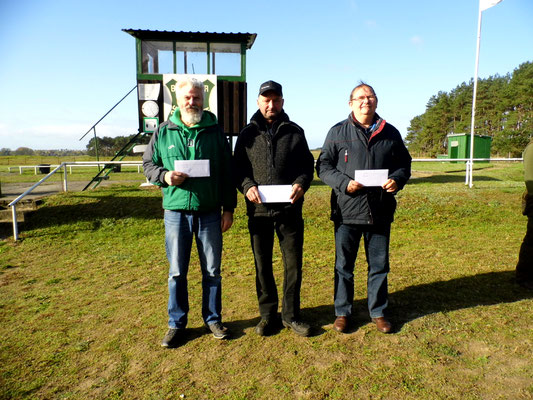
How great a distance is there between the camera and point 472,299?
4.17m

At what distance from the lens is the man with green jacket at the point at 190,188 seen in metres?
3.19

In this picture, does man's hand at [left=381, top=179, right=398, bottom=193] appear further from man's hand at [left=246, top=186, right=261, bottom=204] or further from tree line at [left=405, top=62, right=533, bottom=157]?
tree line at [left=405, top=62, right=533, bottom=157]

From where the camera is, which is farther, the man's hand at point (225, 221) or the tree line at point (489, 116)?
the tree line at point (489, 116)

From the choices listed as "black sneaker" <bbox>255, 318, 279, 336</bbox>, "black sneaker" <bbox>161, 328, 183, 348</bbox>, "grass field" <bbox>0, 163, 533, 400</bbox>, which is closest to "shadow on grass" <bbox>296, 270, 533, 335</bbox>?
"grass field" <bbox>0, 163, 533, 400</bbox>

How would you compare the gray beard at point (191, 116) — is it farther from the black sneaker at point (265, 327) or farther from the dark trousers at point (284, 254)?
the black sneaker at point (265, 327)

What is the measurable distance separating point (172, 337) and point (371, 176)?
2.28 meters

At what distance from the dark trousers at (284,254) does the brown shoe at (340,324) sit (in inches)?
14.7

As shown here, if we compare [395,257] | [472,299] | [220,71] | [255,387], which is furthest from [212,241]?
[220,71]

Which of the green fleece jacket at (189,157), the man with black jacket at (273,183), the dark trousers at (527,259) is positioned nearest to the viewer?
the green fleece jacket at (189,157)

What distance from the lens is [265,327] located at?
3.45m

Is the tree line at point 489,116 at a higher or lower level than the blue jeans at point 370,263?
higher

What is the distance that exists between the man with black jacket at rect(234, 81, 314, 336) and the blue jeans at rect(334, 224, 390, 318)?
40cm

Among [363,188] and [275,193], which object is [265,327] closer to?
[275,193]

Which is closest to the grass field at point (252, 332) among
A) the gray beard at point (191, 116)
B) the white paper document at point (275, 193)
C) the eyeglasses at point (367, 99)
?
the white paper document at point (275, 193)
